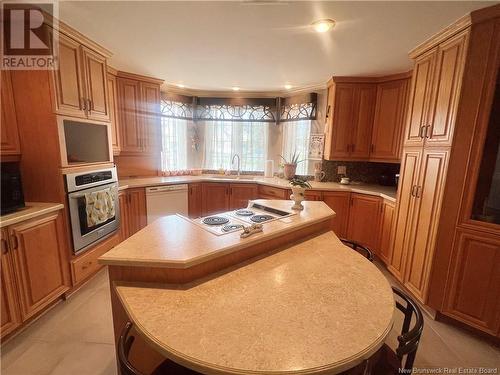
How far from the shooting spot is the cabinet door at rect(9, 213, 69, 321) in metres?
1.71

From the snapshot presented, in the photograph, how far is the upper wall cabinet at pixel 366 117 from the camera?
2988 millimetres

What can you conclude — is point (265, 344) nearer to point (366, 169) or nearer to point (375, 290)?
point (375, 290)

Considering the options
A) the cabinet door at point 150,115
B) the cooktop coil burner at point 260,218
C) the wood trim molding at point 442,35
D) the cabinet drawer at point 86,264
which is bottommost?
the cabinet drawer at point 86,264

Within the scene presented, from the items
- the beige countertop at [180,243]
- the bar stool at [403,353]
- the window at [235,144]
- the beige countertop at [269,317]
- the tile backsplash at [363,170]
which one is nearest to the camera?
the beige countertop at [269,317]

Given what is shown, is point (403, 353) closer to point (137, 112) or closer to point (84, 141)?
point (84, 141)

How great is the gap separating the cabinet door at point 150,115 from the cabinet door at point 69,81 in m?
1.26

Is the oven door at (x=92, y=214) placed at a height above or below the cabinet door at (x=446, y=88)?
below

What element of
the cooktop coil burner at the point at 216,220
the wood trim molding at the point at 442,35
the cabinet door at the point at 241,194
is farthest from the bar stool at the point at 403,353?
the cabinet door at the point at 241,194

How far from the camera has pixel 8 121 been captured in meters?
1.87

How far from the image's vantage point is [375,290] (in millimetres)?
1104

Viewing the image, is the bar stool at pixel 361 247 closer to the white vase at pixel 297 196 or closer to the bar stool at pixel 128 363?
the white vase at pixel 297 196

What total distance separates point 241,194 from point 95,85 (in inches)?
92.9

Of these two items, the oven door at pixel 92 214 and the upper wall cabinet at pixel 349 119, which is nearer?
the oven door at pixel 92 214

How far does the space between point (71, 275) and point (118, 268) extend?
1.47m
